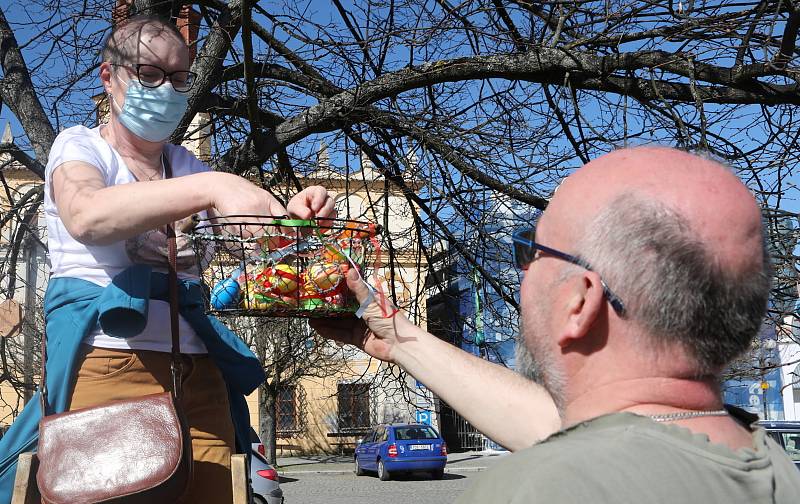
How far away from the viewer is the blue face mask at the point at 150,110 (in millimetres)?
2301

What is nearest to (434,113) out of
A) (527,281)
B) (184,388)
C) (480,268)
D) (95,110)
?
(480,268)

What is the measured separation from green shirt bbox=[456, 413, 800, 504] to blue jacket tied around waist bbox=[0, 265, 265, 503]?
1.15 m

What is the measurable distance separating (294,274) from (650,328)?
0.97 m

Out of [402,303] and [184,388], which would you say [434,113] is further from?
[184,388]

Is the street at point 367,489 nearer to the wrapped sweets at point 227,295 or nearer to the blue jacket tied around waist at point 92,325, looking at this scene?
the blue jacket tied around waist at point 92,325

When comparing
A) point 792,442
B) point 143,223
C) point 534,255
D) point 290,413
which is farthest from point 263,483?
point 290,413

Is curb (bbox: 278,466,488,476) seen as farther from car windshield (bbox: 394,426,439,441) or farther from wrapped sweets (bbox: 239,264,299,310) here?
wrapped sweets (bbox: 239,264,299,310)

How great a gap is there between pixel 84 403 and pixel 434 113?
126 inches

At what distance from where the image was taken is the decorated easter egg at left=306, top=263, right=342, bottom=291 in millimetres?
2043

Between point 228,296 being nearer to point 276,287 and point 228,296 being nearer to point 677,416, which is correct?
point 276,287

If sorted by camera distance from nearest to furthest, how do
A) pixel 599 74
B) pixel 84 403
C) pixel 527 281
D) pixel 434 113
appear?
1. pixel 527 281
2. pixel 84 403
3. pixel 599 74
4. pixel 434 113

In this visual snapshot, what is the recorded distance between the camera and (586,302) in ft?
4.28

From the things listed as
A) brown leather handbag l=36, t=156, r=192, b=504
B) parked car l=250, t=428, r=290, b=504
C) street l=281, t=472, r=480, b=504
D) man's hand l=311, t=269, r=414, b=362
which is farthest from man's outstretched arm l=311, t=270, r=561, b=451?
street l=281, t=472, r=480, b=504

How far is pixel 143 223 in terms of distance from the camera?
75.7 inches
